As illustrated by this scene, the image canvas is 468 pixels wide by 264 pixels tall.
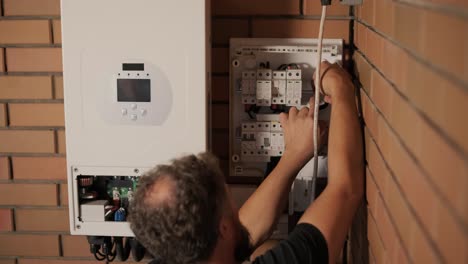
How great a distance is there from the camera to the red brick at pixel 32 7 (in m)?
1.80

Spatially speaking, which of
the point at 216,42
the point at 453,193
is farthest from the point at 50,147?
the point at 453,193

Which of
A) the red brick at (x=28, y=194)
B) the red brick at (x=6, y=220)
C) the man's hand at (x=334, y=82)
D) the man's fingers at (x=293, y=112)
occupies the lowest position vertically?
the red brick at (x=6, y=220)

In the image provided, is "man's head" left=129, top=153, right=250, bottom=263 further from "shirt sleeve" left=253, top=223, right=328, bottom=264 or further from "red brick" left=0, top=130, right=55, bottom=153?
"red brick" left=0, top=130, right=55, bottom=153

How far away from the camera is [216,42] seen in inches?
69.1

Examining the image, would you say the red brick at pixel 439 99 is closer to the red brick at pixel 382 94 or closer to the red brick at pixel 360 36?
the red brick at pixel 382 94

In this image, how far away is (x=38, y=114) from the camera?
1.88 metres

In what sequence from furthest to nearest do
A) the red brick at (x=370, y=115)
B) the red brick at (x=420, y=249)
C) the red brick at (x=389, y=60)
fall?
the red brick at (x=370, y=115) → the red brick at (x=389, y=60) → the red brick at (x=420, y=249)

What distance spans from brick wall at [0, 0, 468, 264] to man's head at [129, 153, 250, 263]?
1.13 feet

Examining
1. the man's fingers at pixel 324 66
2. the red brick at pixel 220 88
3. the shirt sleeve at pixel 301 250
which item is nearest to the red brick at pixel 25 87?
the red brick at pixel 220 88

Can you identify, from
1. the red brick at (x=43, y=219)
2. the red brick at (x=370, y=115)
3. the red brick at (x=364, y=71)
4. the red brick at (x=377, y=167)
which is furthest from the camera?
the red brick at (x=43, y=219)

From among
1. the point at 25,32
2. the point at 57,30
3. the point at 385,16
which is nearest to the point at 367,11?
the point at 385,16

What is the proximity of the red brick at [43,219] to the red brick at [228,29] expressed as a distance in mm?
815

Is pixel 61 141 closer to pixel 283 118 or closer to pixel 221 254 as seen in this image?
pixel 283 118

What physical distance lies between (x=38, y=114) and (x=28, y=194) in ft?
0.95
